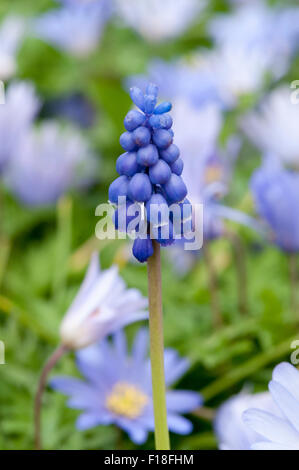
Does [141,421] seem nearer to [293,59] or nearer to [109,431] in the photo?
[109,431]

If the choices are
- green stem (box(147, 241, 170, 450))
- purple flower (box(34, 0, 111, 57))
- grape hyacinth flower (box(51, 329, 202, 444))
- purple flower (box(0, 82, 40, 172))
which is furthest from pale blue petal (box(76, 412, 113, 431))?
purple flower (box(34, 0, 111, 57))

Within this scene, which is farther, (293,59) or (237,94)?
(293,59)

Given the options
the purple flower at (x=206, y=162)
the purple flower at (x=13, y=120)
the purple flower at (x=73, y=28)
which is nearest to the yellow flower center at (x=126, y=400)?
the purple flower at (x=206, y=162)

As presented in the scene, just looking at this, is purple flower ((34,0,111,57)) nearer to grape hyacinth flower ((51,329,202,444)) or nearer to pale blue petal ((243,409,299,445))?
grape hyacinth flower ((51,329,202,444))

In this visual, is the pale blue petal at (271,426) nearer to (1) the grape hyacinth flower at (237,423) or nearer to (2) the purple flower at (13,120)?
(1) the grape hyacinth flower at (237,423)

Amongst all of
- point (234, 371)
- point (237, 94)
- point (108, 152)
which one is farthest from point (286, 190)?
point (108, 152)
